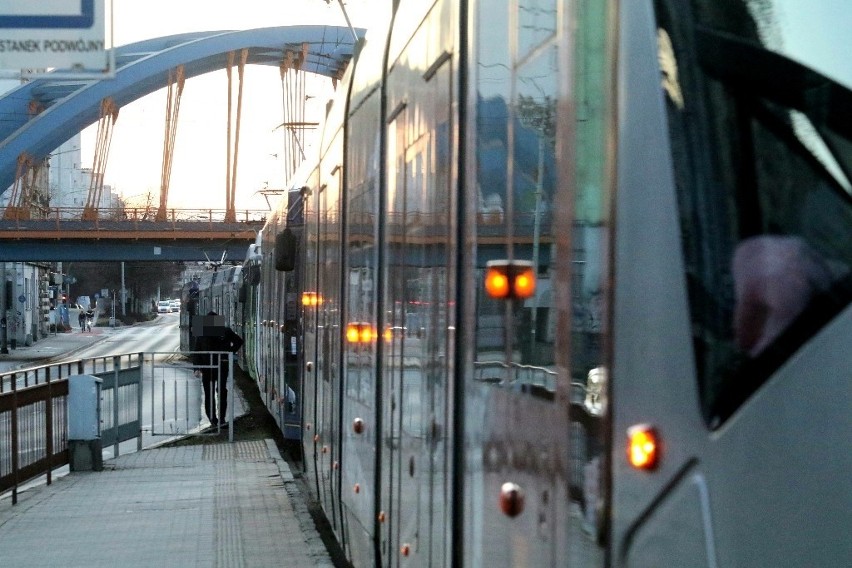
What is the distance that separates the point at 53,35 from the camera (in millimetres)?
9719

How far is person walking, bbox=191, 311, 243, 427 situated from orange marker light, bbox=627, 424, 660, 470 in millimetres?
15369

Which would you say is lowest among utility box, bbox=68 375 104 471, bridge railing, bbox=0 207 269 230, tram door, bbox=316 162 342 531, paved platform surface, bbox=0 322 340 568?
paved platform surface, bbox=0 322 340 568

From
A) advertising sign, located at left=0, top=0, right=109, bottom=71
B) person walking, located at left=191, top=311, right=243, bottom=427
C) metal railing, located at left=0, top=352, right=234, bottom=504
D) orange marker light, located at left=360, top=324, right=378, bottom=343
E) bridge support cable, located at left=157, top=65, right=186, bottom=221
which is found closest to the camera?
orange marker light, located at left=360, top=324, right=378, bottom=343

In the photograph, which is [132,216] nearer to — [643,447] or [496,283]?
[496,283]

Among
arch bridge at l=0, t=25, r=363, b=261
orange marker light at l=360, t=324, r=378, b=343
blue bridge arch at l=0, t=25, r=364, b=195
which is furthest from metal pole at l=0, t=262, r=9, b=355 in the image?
orange marker light at l=360, t=324, r=378, b=343

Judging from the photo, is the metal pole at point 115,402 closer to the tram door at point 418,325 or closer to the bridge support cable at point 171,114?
the tram door at point 418,325

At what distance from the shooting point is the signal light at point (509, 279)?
3.33 meters

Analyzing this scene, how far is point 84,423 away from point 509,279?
37.8 ft

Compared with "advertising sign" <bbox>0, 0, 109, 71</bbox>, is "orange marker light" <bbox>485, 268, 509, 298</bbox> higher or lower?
lower

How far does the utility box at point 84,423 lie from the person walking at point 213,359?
343cm

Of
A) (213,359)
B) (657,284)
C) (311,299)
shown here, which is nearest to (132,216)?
(213,359)

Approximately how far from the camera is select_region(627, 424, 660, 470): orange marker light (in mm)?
2676

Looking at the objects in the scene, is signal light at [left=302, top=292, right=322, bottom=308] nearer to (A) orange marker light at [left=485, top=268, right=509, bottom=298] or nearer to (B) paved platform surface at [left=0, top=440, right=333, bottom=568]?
(B) paved platform surface at [left=0, top=440, right=333, bottom=568]

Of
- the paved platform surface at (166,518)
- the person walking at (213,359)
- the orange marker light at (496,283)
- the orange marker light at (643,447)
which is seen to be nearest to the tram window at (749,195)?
the orange marker light at (643,447)
